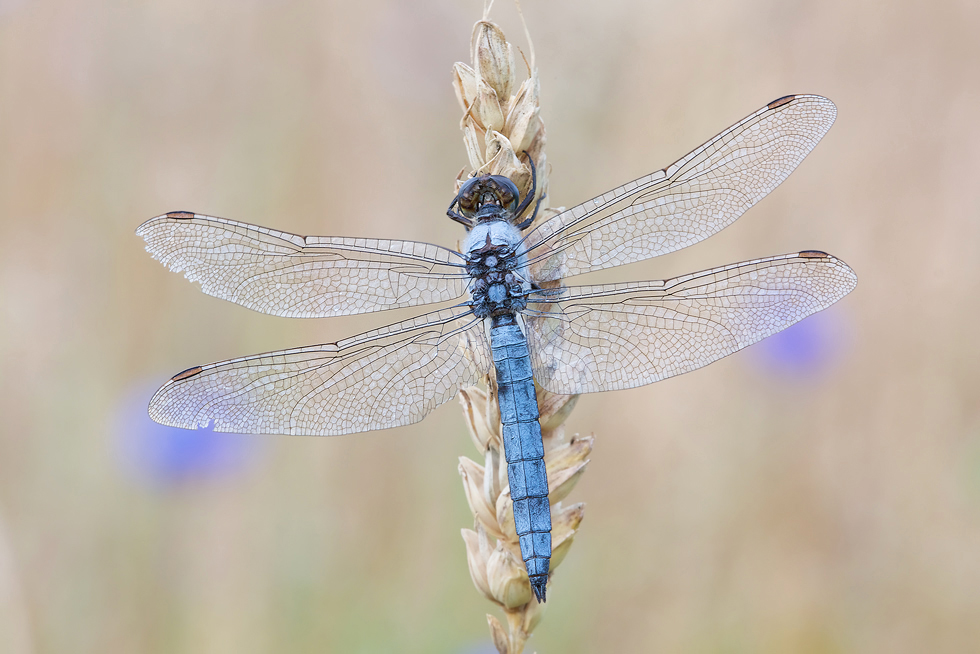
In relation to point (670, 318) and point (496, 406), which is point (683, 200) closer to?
point (670, 318)

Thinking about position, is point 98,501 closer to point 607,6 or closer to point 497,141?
point 497,141

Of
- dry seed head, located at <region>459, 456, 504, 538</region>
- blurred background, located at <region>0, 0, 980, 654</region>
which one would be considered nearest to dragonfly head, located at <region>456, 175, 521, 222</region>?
dry seed head, located at <region>459, 456, 504, 538</region>

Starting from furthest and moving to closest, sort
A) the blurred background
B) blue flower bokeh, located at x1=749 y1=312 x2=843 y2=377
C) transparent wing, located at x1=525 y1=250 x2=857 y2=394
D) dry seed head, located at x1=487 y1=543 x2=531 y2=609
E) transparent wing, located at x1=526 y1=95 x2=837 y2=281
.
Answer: blue flower bokeh, located at x1=749 y1=312 x2=843 y2=377 < the blurred background < transparent wing, located at x1=526 y1=95 x2=837 y2=281 < transparent wing, located at x1=525 y1=250 x2=857 y2=394 < dry seed head, located at x1=487 y1=543 x2=531 y2=609

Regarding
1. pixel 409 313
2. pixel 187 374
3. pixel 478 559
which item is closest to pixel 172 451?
pixel 187 374

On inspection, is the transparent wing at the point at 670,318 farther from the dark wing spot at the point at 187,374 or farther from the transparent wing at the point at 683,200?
the dark wing spot at the point at 187,374

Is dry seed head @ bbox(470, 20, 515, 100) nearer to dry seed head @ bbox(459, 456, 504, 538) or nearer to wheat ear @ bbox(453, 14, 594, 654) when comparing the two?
wheat ear @ bbox(453, 14, 594, 654)

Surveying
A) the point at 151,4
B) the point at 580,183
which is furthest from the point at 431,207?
the point at 151,4
